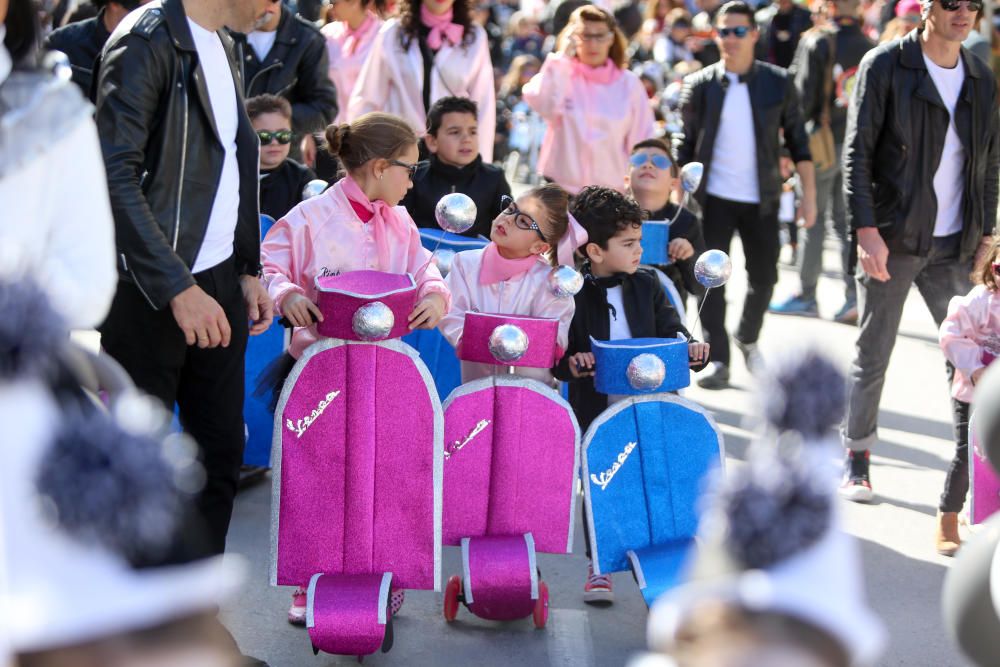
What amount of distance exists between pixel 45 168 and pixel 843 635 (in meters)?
1.42

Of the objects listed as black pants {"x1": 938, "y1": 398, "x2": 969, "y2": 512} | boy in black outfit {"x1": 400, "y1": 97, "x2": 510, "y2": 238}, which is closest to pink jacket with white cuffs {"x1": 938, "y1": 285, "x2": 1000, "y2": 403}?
black pants {"x1": 938, "y1": 398, "x2": 969, "y2": 512}

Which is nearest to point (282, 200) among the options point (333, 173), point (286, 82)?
point (333, 173)

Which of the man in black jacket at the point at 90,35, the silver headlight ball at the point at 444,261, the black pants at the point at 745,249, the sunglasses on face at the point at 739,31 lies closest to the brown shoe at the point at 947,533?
the silver headlight ball at the point at 444,261

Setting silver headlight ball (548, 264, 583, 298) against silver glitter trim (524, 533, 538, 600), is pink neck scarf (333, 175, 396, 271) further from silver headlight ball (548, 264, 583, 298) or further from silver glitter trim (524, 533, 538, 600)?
silver glitter trim (524, 533, 538, 600)

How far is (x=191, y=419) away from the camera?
3334 mm

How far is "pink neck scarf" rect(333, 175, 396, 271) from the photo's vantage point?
3707 mm

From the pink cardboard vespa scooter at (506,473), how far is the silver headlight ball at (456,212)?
0.40m

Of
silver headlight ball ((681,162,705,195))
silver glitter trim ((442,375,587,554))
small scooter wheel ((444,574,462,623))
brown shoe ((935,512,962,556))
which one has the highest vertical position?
silver headlight ball ((681,162,705,195))

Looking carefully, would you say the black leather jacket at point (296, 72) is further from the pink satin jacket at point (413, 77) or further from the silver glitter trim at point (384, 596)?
the silver glitter trim at point (384, 596)

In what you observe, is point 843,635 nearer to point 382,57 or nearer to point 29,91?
point 29,91

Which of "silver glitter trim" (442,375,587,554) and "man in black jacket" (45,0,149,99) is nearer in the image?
"silver glitter trim" (442,375,587,554)

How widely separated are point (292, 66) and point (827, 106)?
372 centimetres

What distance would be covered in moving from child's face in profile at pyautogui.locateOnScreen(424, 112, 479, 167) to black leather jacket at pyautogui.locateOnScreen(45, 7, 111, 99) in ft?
4.77

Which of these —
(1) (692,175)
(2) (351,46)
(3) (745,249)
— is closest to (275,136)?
(1) (692,175)
